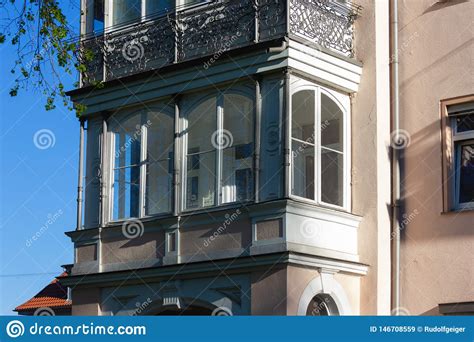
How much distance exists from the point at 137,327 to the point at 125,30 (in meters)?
9.44

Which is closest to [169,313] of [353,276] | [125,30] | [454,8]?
[353,276]

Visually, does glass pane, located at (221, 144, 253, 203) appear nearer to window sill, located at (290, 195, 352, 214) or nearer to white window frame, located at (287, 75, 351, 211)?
white window frame, located at (287, 75, 351, 211)

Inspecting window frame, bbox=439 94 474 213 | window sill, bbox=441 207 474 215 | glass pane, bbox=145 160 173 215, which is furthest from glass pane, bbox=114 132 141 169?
window sill, bbox=441 207 474 215

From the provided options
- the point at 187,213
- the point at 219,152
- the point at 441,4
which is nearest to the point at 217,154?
the point at 219,152

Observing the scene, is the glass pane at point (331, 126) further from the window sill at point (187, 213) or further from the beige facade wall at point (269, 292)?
the beige facade wall at point (269, 292)

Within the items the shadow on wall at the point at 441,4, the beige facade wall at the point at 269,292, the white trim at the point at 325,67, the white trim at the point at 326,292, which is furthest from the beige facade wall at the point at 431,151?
the beige facade wall at the point at 269,292

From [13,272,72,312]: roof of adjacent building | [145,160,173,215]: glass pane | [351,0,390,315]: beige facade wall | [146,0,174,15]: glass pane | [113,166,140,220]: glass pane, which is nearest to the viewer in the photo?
[351,0,390,315]: beige facade wall

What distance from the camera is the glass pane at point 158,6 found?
19.0 meters

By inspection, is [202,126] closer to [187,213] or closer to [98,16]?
[187,213]

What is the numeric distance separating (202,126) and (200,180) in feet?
3.04

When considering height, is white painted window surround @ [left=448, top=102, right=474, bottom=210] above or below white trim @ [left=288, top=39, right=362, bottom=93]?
below

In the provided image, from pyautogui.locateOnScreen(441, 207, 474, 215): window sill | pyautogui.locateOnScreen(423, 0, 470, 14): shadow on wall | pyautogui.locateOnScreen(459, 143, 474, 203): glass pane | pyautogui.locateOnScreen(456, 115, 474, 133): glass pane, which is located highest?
pyautogui.locateOnScreen(423, 0, 470, 14): shadow on wall

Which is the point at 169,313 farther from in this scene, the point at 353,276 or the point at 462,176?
the point at 462,176

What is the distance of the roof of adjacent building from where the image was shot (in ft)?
103
